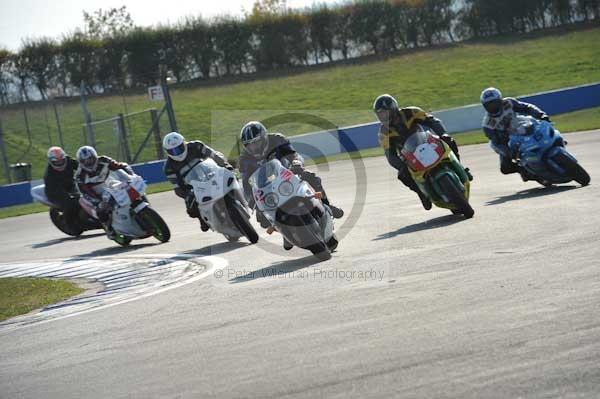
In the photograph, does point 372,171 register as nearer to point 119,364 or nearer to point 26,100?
point 26,100

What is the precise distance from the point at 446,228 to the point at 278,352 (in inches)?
231

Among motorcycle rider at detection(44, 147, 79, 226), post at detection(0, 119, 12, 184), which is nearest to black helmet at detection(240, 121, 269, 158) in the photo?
motorcycle rider at detection(44, 147, 79, 226)

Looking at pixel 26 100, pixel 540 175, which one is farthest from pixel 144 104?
pixel 540 175

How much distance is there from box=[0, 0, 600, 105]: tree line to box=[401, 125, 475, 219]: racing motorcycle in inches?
1323

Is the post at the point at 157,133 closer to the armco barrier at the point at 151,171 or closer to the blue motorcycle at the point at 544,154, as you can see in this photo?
the armco barrier at the point at 151,171

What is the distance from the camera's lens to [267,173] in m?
11.3

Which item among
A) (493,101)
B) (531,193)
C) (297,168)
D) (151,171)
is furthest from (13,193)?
(297,168)

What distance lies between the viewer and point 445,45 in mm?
51469

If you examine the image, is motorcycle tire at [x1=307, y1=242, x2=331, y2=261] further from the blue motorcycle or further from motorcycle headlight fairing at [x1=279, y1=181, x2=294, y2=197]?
the blue motorcycle

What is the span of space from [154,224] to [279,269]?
5.75 metres

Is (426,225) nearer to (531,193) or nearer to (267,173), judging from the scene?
(531,193)

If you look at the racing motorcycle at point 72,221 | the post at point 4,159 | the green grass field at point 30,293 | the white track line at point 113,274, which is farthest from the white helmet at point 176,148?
the post at point 4,159

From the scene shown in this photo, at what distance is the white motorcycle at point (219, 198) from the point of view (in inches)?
578

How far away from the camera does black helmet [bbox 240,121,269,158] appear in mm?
11820
